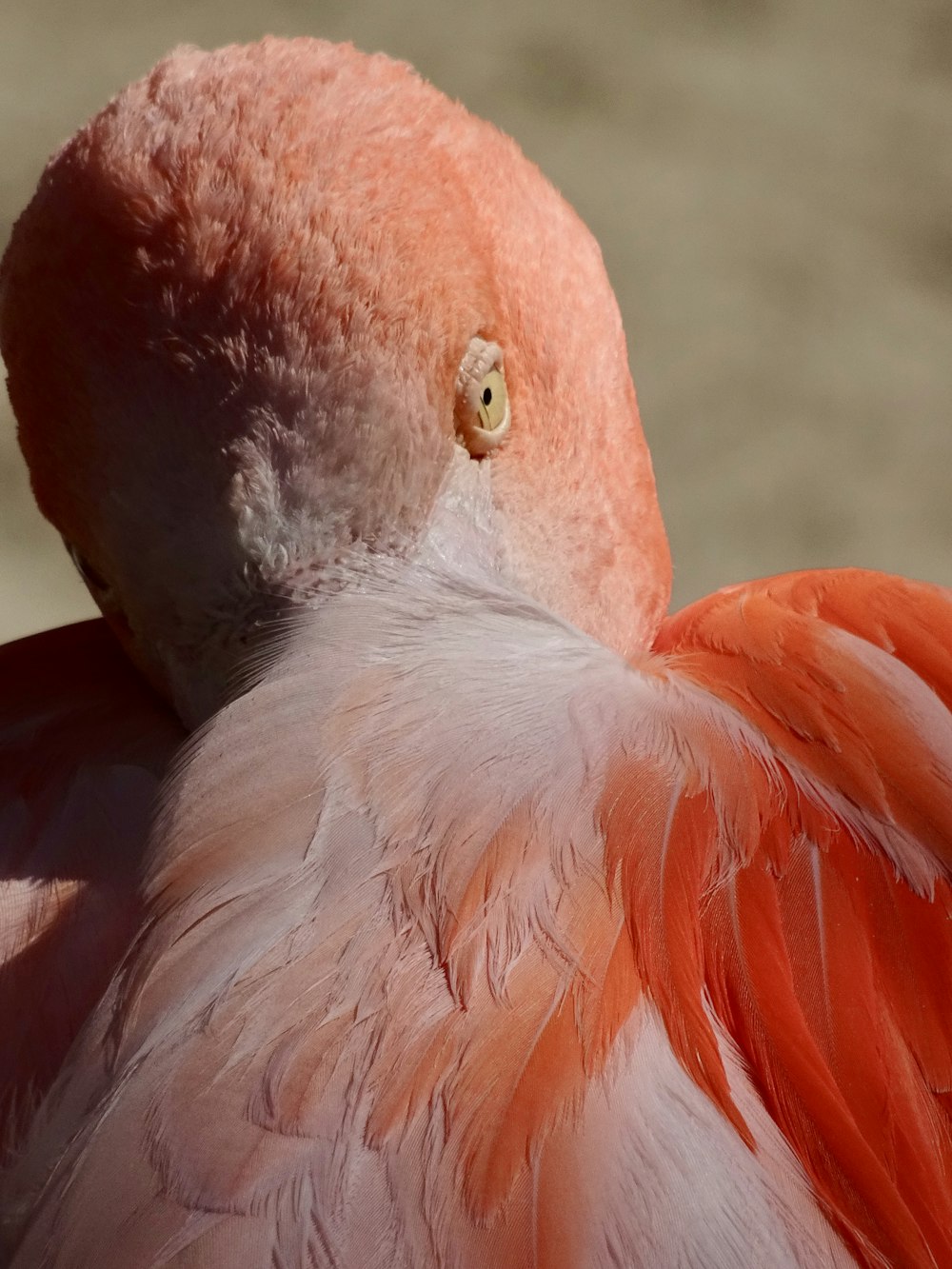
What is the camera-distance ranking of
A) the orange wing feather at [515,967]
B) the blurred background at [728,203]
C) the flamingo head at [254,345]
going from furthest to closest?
the blurred background at [728,203]
the flamingo head at [254,345]
the orange wing feather at [515,967]

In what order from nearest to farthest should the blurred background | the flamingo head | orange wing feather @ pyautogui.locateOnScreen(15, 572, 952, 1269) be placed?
orange wing feather @ pyautogui.locateOnScreen(15, 572, 952, 1269), the flamingo head, the blurred background

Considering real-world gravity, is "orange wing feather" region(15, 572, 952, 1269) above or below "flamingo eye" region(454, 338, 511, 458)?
below

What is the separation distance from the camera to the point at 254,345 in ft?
2.38

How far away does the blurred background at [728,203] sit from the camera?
2102mm

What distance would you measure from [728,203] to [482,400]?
1.71 m

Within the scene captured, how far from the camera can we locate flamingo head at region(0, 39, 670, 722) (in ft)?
2.38

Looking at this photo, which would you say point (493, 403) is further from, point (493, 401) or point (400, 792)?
point (400, 792)

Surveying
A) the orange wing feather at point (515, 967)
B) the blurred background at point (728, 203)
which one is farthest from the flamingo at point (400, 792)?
the blurred background at point (728, 203)

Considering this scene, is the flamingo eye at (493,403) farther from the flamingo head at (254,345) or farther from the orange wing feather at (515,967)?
the orange wing feather at (515,967)

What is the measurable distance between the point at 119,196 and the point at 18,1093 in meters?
0.45

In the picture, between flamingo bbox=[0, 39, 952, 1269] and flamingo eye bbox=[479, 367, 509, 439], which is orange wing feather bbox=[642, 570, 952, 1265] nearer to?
flamingo bbox=[0, 39, 952, 1269]

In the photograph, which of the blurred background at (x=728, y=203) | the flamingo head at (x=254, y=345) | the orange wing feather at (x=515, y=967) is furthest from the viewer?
the blurred background at (x=728, y=203)

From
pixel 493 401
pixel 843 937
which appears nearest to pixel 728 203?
pixel 493 401

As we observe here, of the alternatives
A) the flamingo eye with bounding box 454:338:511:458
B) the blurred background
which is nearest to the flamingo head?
the flamingo eye with bounding box 454:338:511:458
